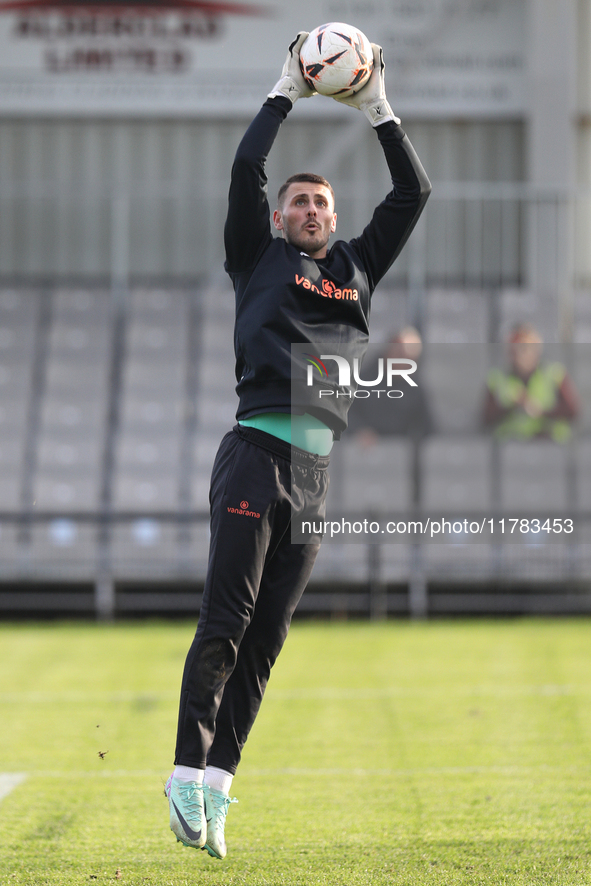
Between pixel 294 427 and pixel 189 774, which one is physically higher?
pixel 294 427

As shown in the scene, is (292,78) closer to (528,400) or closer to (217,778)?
(217,778)

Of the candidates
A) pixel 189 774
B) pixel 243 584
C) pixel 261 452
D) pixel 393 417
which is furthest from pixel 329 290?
pixel 393 417

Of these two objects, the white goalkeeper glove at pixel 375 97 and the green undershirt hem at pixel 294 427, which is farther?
the white goalkeeper glove at pixel 375 97

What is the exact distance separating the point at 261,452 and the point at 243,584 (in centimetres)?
43

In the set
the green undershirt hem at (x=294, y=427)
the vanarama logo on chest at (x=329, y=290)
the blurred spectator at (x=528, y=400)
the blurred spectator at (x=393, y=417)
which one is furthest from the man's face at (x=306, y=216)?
the blurred spectator at (x=528, y=400)

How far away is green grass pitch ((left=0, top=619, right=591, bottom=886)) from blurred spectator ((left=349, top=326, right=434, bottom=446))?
2.88 metres

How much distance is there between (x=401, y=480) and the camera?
40.2ft

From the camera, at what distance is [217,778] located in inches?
138

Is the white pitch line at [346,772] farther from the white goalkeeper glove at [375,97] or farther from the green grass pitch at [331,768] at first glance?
the white goalkeeper glove at [375,97]

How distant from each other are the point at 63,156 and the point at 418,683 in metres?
11.0

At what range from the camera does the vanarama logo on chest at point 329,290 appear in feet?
11.6

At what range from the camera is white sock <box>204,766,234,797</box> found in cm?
348

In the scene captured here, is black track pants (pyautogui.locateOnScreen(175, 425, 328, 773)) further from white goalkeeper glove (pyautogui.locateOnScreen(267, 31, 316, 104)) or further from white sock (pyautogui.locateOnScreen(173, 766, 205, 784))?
white goalkeeper glove (pyautogui.locateOnScreen(267, 31, 316, 104))

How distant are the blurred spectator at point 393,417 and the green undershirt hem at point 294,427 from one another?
8.23 meters
